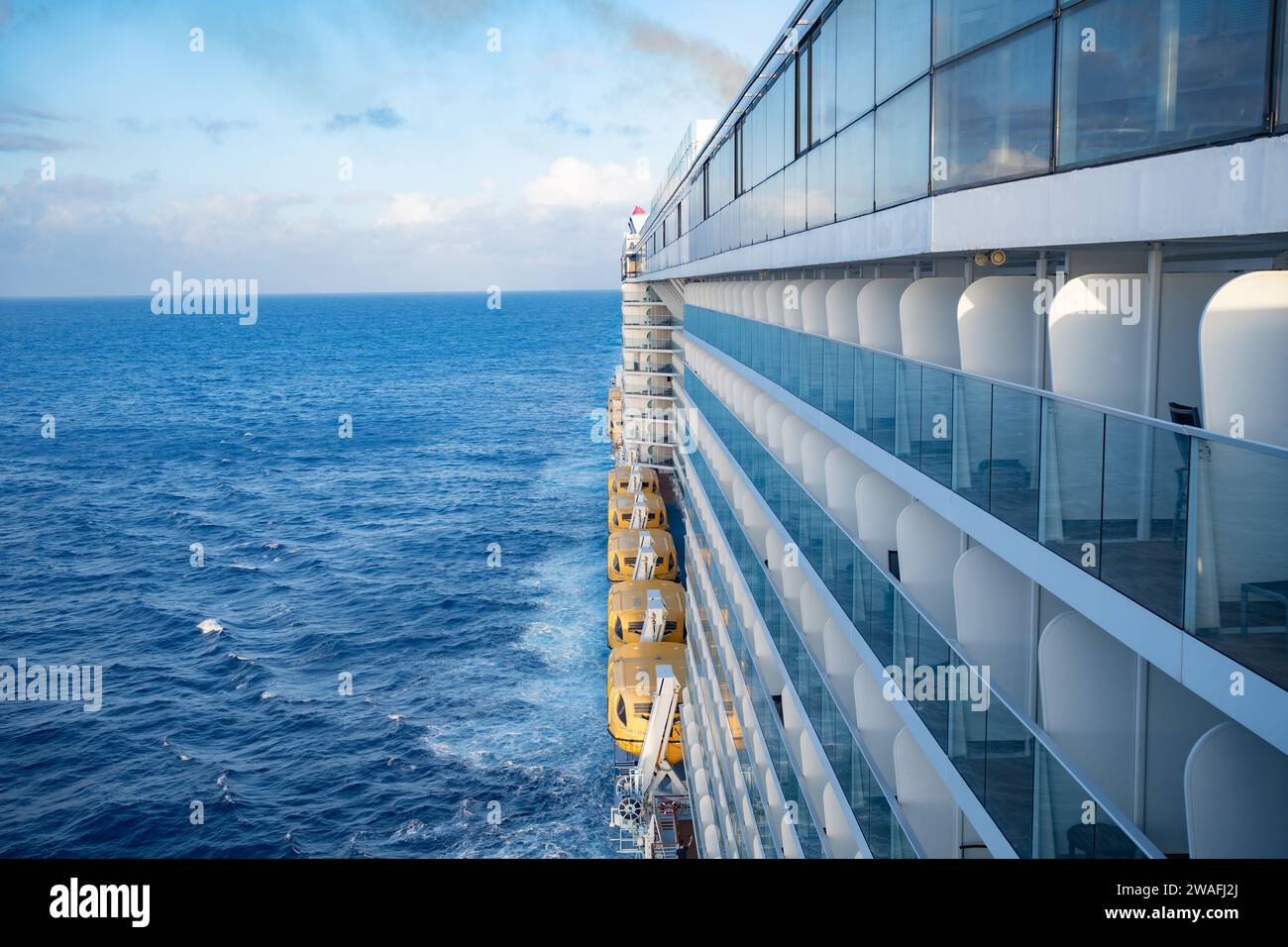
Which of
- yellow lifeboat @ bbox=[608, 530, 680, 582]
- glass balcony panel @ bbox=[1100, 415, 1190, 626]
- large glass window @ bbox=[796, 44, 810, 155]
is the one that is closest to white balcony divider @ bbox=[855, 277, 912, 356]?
large glass window @ bbox=[796, 44, 810, 155]

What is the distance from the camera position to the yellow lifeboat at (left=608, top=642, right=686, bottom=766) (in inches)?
1056

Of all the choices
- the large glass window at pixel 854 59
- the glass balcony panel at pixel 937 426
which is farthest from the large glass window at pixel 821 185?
the glass balcony panel at pixel 937 426

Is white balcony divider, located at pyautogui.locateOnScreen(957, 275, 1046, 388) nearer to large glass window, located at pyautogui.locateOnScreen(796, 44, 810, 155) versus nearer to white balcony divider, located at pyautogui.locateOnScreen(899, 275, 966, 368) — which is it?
white balcony divider, located at pyautogui.locateOnScreen(899, 275, 966, 368)

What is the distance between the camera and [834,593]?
33.0ft

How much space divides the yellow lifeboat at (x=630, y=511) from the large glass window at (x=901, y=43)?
34.1m

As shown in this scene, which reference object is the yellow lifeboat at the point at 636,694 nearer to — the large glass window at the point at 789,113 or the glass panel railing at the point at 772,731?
the glass panel railing at the point at 772,731

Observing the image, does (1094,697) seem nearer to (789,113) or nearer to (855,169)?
(855,169)

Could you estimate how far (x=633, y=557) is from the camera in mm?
39031

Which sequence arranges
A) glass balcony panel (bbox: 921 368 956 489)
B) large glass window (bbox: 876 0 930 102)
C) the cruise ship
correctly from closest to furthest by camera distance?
1. the cruise ship
2. glass balcony panel (bbox: 921 368 956 489)
3. large glass window (bbox: 876 0 930 102)

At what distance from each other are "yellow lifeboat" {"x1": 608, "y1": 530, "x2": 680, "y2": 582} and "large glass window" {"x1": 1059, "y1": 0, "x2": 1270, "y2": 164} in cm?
3323
